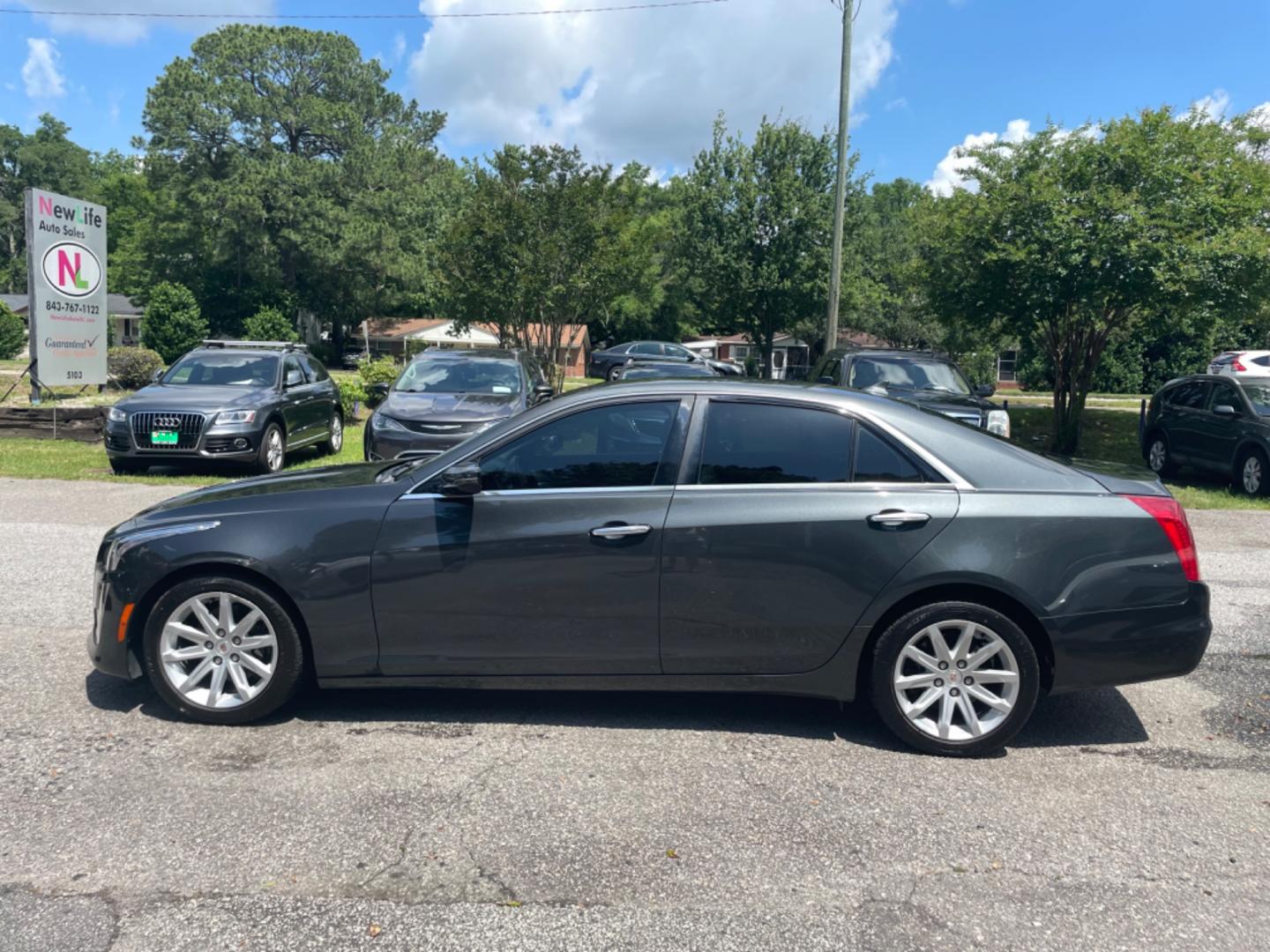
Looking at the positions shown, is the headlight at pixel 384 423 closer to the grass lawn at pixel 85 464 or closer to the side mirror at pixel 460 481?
the grass lawn at pixel 85 464

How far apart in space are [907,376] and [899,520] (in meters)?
8.89

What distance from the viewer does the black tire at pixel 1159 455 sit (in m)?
14.4

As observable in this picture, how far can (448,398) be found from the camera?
447 inches

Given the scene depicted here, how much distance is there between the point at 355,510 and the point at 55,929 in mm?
1905

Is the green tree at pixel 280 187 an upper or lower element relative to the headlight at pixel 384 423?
upper

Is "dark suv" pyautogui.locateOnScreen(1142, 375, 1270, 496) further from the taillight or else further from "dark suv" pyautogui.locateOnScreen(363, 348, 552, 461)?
the taillight

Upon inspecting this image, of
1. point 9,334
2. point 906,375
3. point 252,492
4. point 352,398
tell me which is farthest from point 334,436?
point 9,334

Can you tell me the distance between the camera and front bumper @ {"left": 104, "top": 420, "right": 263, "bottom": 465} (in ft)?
37.7

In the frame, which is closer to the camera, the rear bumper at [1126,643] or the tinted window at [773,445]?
the rear bumper at [1126,643]

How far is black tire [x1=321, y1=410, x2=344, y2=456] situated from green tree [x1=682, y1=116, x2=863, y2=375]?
1894cm

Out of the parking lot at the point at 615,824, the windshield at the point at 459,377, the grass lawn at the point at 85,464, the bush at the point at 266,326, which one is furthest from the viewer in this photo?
the bush at the point at 266,326

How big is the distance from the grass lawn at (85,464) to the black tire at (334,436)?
0.13 meters

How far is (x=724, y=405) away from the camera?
14.4 ft

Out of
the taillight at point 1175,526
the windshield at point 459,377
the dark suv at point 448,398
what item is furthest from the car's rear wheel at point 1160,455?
the taillight at point 1175,526
